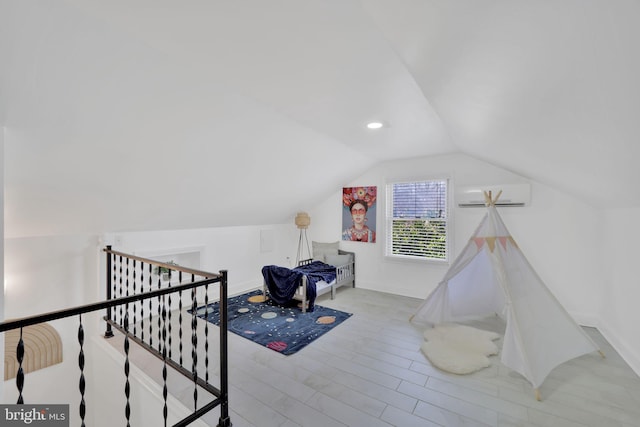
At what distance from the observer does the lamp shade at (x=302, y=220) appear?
541 centimetres

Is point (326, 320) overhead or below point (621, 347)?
below

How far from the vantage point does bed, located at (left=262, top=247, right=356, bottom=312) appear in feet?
12.9

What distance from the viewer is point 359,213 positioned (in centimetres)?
524

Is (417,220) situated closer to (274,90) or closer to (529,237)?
(529,237)

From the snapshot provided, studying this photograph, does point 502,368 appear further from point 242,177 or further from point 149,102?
point 149,102

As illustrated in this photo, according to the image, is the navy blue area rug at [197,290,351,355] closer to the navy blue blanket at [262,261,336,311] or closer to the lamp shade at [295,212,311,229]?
the navy blue blanket at [262,261,336,311]

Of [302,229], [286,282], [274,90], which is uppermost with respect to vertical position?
[274,90]

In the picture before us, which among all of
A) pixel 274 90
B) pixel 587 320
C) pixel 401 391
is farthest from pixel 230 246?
pixel 587 320

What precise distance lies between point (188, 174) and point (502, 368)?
376 cm

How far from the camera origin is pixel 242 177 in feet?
11.2

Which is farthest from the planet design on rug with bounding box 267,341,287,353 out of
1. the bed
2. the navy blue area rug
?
the bed

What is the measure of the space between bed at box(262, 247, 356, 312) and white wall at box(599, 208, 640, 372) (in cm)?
341

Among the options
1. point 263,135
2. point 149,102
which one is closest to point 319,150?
point 263,135

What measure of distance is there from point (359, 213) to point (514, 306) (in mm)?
3049
